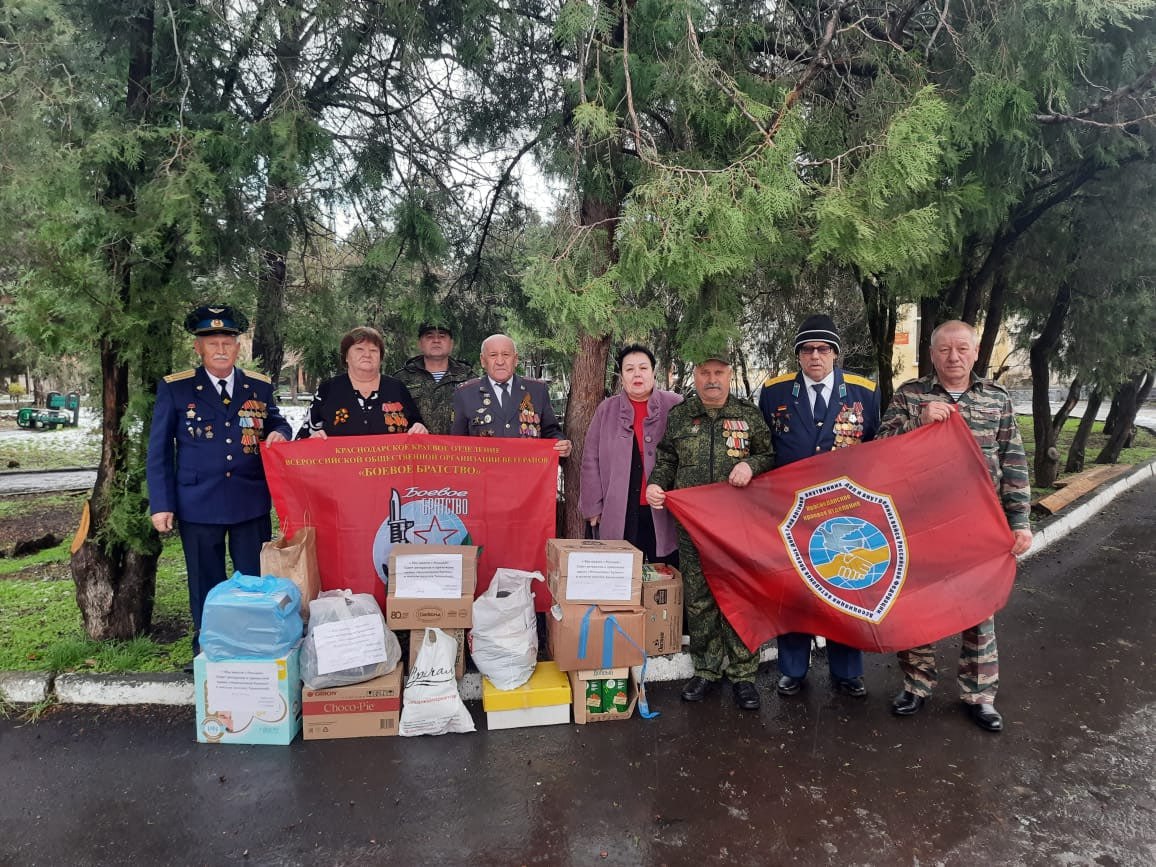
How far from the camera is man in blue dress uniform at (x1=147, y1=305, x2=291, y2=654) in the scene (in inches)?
143

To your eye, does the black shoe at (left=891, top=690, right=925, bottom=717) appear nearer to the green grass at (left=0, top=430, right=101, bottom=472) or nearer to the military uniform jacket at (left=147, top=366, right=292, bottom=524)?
the military uniform jacket at (left=147, top=366, right=292, bottom=524)

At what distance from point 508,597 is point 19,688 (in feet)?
9.10

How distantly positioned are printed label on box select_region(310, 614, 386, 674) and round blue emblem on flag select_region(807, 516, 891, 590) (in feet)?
7.67

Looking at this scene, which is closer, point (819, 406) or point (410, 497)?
point (819, 406)

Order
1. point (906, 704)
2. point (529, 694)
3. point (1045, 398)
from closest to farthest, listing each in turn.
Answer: point (529, 694)
point (906, 704)
point (1045, 398)

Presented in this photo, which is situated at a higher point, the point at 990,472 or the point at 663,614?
the point at 990,472

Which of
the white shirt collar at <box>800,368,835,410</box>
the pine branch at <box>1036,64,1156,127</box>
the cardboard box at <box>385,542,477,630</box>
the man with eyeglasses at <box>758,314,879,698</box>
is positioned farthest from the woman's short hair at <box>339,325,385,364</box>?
the pine branch at <box>1036,64,1156,127</box>

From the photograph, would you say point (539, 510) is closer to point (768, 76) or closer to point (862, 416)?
point (862, 416)

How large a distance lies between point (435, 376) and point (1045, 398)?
35.0 feet

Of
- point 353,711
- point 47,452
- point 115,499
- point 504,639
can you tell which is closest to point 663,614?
point 504,639

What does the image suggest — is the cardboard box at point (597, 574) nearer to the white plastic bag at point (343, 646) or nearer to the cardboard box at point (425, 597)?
the cardboard box at point (425, 597)

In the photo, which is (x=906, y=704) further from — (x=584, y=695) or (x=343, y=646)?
(x=343, y=646)

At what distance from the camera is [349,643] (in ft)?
10.8

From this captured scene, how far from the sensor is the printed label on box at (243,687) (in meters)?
3.16
